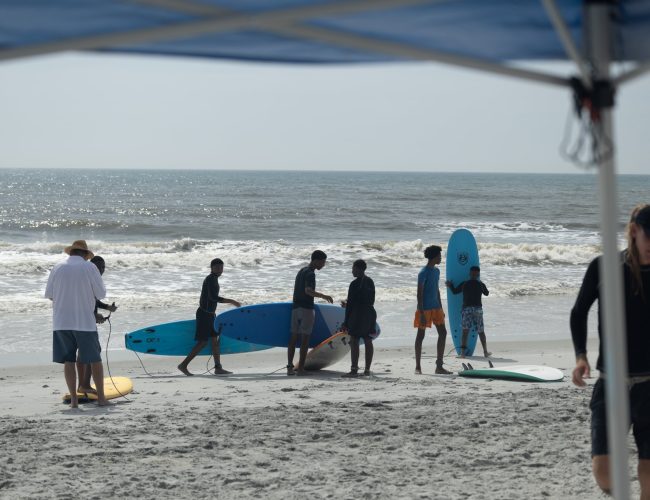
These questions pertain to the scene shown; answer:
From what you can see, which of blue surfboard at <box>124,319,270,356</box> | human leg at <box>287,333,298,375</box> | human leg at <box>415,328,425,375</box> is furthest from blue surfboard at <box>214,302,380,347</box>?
human leg at <box>415,328,425,375</box>

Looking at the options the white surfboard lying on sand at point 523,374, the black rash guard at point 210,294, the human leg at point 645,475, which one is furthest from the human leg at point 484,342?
the human leg at point 645,475

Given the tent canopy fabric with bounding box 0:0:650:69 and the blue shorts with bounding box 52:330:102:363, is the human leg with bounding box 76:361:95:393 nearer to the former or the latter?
the blue shorts with bounding box 52:330:102:363

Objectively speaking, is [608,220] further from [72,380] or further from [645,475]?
[72,380]

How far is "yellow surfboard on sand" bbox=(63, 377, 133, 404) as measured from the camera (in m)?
7.84

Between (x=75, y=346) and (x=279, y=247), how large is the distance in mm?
24867

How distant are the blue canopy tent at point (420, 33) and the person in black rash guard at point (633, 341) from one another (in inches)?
38.8

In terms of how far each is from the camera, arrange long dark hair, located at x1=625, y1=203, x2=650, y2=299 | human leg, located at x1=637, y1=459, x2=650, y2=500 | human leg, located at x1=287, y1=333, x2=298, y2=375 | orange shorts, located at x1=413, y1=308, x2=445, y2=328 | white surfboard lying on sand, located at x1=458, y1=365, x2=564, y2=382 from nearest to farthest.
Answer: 1. long dark hair, located at x1=625, y1=203, x2=650, y2=299
2. human leg, located at x1=637, y1=459, x2=650, y2=500
3. white surfboard lying on sand, located at x1=458, y1=365, x2=564, y2=382
4. human leg, located at x1=287, y1=333, x2=298, y2=375
5. orange shorts, located at x1=413, y1=308, x2=445, y2=328

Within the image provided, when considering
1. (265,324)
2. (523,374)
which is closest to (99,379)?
(265,324)

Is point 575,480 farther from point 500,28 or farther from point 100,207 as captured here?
point 100,207

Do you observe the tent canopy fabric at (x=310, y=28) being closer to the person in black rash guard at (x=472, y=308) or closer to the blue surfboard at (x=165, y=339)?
the blue surfboard at (x=165, y=339)

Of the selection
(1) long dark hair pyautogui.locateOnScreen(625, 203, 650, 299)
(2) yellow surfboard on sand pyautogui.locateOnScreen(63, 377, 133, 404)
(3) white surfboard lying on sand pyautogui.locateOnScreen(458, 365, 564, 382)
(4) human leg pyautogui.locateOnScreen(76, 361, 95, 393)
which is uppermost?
(1) long dark hair pyautogui.locateOnScreen(625, 203, 650, 299)

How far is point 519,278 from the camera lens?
23.2 m

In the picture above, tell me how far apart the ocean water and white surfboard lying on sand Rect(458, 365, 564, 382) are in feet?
12.7

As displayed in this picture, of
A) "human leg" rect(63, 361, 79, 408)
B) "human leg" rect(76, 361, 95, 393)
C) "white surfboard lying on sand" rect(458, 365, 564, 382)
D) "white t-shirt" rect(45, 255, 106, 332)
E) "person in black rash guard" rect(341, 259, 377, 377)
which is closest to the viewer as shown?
"white t-shirt" rect(45, 255, 106, 332)
